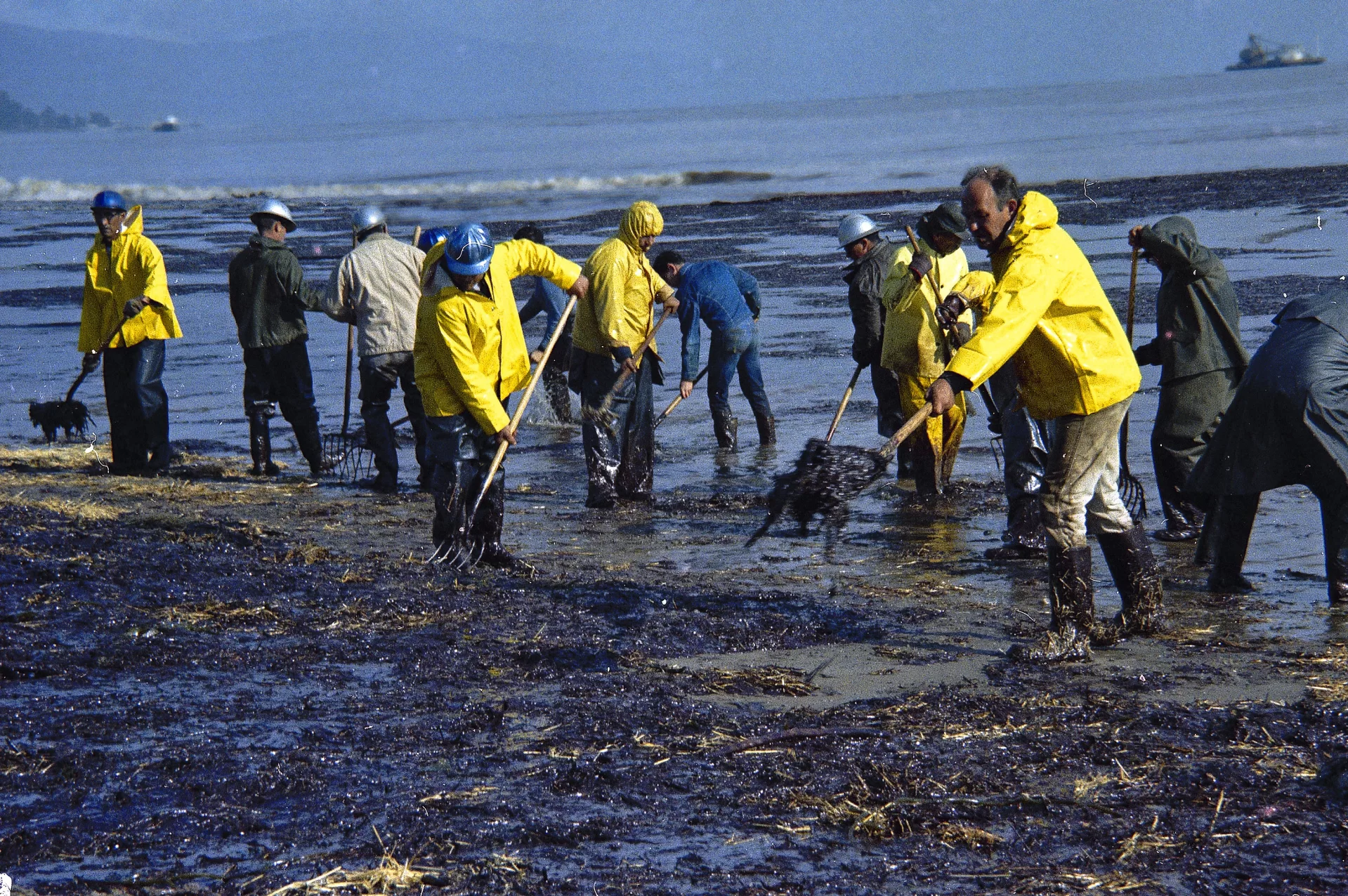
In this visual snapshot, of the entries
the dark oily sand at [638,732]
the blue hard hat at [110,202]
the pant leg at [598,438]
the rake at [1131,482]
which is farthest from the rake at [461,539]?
the blue hard hat at [110,202]

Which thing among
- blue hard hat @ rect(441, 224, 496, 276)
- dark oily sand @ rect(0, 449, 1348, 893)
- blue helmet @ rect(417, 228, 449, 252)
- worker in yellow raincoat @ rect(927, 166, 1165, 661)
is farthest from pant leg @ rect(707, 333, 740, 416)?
worker in yellow raincoat @ rect(927, 166, 1165, 661)

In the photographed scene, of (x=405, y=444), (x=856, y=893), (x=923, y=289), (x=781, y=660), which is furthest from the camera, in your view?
(x=405, y=444)

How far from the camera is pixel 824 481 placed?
5883 millimetres

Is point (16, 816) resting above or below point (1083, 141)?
below

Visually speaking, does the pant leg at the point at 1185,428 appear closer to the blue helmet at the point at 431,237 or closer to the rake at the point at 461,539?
the rake at the point at 461,539

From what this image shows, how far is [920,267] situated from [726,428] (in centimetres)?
300

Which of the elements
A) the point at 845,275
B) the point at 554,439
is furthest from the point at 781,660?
the point at 554,439

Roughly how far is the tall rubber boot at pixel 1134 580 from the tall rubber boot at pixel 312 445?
6.31 m

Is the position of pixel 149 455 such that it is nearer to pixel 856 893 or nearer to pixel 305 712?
pixel 305 712

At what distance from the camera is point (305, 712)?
16.9 ft

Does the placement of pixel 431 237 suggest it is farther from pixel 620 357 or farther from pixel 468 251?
pixel 468 251

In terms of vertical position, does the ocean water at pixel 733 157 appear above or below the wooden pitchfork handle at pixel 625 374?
above

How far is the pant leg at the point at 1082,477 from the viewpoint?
5656 millimetres

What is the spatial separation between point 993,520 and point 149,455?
6.14m
